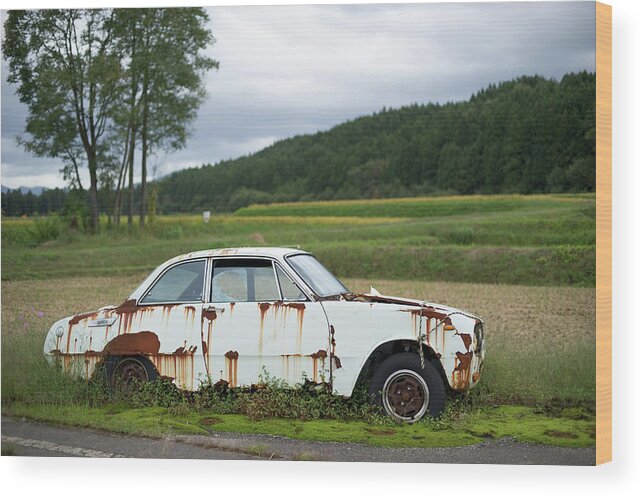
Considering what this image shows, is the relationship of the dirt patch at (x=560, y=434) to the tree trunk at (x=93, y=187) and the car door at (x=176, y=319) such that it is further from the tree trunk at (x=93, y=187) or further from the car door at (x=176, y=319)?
the tree trunk at (x=93, y=187)

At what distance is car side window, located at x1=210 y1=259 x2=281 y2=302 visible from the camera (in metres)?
7.60

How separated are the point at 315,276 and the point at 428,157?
2.67m

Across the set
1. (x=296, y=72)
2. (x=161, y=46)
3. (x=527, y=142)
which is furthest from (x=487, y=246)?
(x=161, y=46)

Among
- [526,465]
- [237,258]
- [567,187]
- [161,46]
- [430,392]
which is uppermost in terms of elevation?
[161,46]

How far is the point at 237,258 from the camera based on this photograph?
7.75 meters

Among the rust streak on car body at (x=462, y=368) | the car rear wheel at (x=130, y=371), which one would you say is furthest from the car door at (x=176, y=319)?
the rust streak on car body at (x=462, y=368)

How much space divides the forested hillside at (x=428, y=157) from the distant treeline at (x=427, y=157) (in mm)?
11

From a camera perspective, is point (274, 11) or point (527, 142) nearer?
point (274, 11)

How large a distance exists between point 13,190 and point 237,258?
3.38 metres

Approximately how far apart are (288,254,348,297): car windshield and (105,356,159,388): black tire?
1.60 metres

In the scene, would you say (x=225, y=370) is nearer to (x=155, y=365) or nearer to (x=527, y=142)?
(x=155, y=365)

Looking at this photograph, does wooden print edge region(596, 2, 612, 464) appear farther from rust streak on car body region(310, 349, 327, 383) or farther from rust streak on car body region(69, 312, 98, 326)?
rust streak on car body region(69, 312, 98, 326)

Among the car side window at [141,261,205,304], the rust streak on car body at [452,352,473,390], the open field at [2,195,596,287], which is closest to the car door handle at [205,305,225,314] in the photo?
the car side window at [141,261,205,304]

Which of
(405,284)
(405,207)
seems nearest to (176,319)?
(405,207)
